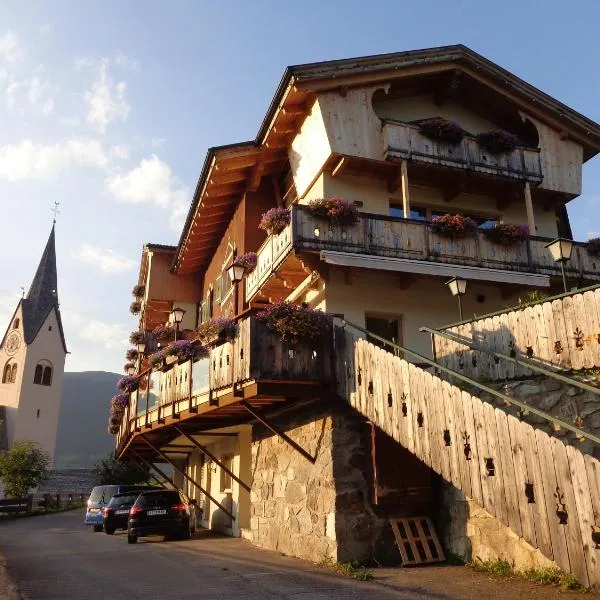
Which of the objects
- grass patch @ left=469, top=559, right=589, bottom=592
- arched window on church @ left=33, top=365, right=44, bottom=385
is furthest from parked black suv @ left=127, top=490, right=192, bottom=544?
arched window on church @ left=33, top=365, right=44, bottom=385

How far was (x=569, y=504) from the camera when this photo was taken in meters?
6.42

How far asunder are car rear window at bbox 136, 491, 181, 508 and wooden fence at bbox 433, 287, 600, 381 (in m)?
9.90

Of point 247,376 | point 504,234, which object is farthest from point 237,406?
point 504,234

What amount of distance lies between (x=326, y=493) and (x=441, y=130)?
1011 cm

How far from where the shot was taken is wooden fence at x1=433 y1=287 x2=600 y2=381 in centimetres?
872

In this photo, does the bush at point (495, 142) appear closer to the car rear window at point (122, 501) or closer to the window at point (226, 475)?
the window at point (226, 475)

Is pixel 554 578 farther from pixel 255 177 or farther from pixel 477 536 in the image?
pixel 255 177

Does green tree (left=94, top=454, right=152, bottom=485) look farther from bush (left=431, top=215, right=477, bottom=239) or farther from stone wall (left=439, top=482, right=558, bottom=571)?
stone wall (left=439, top=482, right=558, bottom=571)

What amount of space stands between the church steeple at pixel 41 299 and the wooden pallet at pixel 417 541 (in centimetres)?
6457

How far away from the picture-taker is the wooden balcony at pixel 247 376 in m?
10.8

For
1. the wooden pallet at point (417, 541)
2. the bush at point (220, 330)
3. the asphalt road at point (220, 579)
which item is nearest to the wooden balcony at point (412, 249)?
the bush at point (220, 330)

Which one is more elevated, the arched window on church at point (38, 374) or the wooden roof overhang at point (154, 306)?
the arched window on church at point (38, 374)

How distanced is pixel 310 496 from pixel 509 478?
16.9ft

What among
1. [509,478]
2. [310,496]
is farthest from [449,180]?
[509,478]
